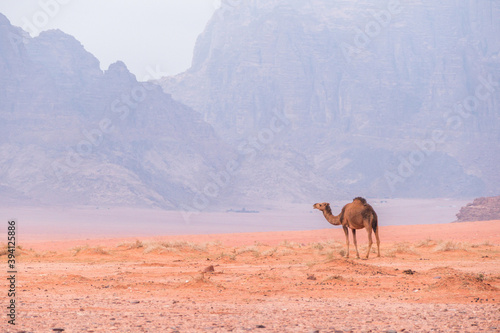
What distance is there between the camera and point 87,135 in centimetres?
13225

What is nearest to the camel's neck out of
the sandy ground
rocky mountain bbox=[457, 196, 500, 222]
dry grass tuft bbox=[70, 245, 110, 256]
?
the sandy ground

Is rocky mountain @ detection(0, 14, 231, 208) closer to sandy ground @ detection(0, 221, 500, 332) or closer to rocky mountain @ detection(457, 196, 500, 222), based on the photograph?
rocky mountain @ detection(457, 196, 500, 222)

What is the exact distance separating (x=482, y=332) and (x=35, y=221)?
303 feet

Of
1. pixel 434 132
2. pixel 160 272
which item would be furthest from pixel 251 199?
pixel 160 272

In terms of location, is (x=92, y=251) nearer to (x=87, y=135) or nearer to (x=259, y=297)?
(x=259, y=297)

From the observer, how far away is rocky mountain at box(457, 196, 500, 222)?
7338cm

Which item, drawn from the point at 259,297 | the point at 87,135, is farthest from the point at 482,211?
the point at 87,135

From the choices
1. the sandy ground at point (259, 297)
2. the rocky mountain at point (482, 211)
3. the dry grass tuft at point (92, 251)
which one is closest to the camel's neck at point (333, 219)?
the sandy ground at point (259, 297)

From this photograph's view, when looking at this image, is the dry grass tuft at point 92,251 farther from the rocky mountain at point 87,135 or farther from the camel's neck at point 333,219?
the rocky mountain at point 87,135

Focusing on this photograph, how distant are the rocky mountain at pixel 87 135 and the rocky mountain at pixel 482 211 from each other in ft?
199

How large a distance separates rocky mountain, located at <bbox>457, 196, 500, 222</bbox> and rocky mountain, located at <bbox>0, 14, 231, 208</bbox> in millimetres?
60677

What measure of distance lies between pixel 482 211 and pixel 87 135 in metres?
80.4

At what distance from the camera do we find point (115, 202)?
385ft

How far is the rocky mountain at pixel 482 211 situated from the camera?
7338 cm
